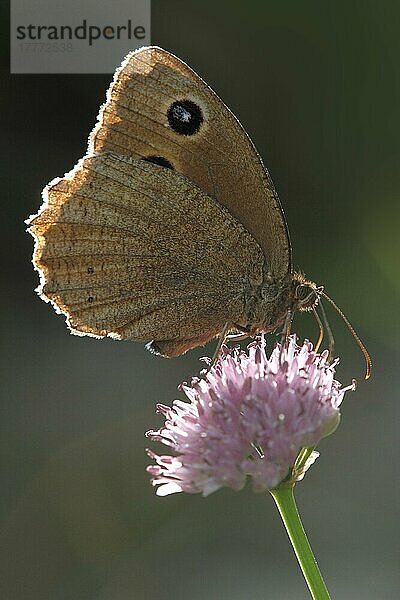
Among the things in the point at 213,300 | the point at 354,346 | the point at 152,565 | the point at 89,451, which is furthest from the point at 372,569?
the point at 213,300

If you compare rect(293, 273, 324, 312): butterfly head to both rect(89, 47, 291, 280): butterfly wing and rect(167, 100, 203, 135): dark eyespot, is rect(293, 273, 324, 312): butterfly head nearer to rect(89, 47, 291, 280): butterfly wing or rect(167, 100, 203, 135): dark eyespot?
rect(89, 47, 291, 280): butterfly wing

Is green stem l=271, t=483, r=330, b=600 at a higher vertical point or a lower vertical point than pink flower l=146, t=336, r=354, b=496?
lower

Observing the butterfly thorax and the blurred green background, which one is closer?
the butterfly thorax

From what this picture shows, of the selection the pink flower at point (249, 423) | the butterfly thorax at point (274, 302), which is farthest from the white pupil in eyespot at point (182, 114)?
the pink flower at point (249, 423)

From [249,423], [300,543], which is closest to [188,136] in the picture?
[249,423]

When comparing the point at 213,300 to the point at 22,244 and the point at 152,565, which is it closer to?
the point at 152,565

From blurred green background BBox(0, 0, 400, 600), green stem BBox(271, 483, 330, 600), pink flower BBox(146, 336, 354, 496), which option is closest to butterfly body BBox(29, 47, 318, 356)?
pink flower BBox(146, 336, 354, 496)

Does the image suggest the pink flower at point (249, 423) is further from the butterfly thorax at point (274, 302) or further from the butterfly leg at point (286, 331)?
the butterfly thorax at point (274, 302)
